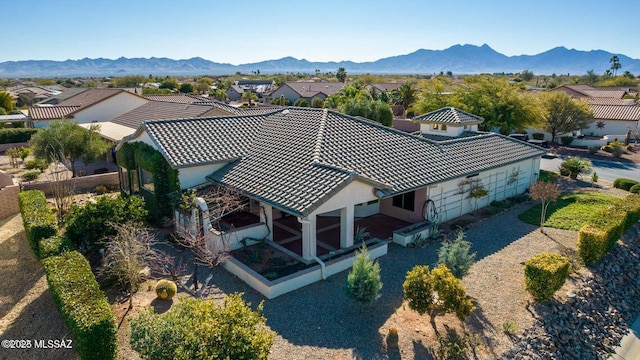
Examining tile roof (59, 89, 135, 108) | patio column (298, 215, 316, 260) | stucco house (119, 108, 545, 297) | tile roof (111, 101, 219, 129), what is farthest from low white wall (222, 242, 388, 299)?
tile roof (59, 89, 135, 108)

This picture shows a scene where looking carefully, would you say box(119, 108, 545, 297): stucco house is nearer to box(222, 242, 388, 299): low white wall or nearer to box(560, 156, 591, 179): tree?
box(222, 242, 388, 299): low white wall

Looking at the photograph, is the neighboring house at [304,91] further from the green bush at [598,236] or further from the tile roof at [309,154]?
the green bush at [598,236]

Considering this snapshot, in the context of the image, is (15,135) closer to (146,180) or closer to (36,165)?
(36,165)

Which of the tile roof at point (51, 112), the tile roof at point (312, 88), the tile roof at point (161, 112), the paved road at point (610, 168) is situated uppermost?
the tile roof at point (312, 88)

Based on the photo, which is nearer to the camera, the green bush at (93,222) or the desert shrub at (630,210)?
the green bush at (93,222)

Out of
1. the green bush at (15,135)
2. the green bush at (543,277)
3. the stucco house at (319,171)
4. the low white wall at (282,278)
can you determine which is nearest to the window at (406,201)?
the stucco house at (319,171)

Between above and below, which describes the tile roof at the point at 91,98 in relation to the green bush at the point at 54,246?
above
